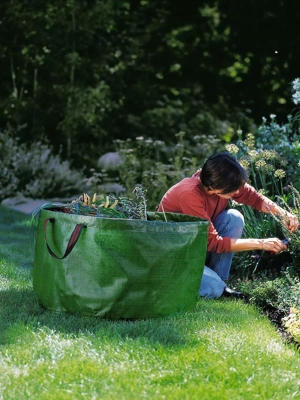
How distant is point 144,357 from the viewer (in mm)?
2695

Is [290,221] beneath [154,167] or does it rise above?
above

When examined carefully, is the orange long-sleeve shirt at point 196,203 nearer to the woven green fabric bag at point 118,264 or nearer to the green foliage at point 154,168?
the woven green fabric bag at point 118,264

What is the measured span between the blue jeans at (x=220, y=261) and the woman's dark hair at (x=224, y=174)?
361 millimetres

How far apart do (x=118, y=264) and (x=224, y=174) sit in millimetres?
829

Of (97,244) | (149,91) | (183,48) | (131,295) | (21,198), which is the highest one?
(183,48)

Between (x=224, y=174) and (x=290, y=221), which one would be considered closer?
(x=224, y=174)

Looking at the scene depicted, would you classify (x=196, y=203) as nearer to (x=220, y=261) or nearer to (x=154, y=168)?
(x=220, y=261)

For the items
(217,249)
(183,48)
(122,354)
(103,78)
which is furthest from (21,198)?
(122,354)

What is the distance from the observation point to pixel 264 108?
9.83 metres

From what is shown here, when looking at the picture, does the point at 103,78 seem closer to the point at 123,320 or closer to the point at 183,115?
the point at 183,115

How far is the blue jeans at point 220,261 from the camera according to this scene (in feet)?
12.6

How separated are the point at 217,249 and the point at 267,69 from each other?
21.7 feet

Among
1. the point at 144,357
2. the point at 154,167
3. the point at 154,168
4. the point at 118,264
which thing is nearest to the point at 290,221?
the point at 118,264

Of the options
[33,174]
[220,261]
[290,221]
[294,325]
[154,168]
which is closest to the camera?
[294,325]
